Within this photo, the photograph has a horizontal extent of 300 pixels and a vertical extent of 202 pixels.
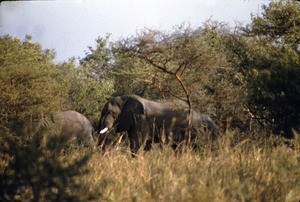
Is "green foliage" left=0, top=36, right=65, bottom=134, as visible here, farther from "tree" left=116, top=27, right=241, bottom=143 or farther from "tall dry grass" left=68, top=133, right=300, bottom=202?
"tall dry grass" left=68, top=133, right=300, bottom=202

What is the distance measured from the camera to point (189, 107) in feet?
43.7

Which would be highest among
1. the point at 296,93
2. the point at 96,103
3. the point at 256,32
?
the point at 256,32

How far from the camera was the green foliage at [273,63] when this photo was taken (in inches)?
420

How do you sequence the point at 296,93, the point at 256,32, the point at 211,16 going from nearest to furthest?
the point at 296,93
the point at 256,32
the point at 211,16

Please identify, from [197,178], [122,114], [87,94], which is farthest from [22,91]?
[197,178]

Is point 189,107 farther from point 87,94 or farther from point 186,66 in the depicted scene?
point 87,94

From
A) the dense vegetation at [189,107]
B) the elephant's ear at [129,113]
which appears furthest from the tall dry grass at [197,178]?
the elephant's ear at [129,113]

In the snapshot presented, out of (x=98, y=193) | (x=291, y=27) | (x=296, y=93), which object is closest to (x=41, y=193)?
(x=98, y=193)

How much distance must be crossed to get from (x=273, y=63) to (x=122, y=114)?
6.58 meters

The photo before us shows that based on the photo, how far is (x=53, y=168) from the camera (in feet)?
18.8

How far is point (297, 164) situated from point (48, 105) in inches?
415

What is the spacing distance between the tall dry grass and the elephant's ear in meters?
9.21

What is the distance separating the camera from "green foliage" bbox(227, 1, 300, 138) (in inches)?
420

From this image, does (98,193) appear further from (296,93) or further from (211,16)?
(211,16)
